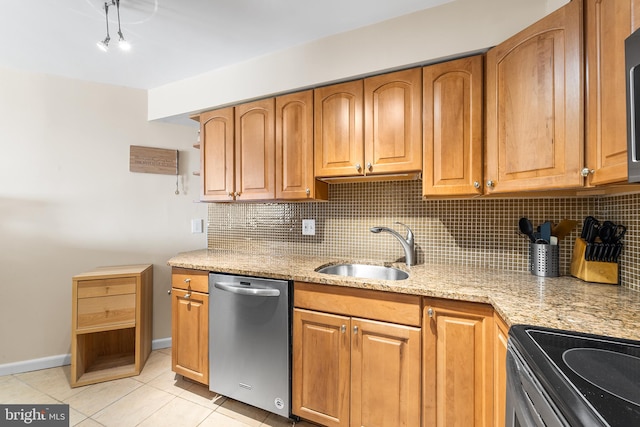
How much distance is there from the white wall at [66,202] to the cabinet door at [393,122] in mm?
2010

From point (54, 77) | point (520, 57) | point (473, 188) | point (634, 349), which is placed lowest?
point (634, 349)

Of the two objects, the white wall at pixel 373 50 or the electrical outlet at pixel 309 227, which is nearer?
the white wall at pixel 373 50

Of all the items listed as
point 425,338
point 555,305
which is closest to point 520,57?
point 555,305

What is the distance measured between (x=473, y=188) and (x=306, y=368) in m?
1.35

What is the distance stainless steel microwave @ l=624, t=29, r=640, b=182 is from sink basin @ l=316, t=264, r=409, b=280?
1180mm

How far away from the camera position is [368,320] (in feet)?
4.66

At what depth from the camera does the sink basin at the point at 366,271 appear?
1.83 meters

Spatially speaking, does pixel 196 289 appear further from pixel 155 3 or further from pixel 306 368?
pixel 155 3

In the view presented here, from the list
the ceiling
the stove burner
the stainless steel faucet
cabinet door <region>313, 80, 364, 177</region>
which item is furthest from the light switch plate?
the stove burner

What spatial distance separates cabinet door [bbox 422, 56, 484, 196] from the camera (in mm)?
1474

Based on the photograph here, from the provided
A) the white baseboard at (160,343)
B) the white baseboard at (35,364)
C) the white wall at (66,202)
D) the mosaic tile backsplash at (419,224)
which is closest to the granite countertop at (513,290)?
the mosaic tile backsplash at (419,224)

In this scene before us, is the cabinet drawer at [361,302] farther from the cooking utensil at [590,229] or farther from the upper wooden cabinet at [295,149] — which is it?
the cooking utensil at [590,229]

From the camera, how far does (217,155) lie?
2.26 meters

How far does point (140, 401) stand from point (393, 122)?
244 centimetres
